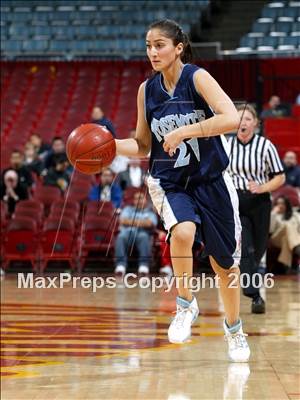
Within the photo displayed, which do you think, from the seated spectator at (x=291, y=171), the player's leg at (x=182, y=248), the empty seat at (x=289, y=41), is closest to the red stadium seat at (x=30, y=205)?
the seated spectator at (x=291, y=171)

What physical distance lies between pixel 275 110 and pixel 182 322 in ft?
33.9

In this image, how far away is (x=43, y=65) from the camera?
1967 centimetres

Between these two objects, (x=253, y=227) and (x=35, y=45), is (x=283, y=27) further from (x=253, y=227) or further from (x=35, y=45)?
(x=253, y=227)

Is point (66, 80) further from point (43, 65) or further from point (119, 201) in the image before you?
point (119, 201)

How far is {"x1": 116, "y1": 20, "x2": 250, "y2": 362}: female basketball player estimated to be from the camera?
16.2 ft

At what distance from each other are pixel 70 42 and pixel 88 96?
1981mm

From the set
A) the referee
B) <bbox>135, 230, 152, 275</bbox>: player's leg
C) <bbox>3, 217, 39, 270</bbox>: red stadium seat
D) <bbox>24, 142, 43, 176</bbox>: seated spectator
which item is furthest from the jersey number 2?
<bbox>24, 142, 43, 176</bbox>: seated spectator

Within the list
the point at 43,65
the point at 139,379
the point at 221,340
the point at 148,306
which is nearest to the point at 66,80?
the point at 43,65

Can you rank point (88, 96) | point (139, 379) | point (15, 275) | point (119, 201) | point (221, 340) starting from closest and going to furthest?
point (139, 379)
point (221, 340)
point (119, 201)
point (15, 275)
point (88, 96)

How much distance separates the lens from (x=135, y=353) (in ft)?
21.2

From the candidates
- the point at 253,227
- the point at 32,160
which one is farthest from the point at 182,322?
the point at 32,160

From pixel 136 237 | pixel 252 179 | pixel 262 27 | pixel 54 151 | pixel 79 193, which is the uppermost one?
pixel 262 27

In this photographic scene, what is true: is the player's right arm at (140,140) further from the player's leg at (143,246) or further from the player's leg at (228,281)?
the player's leg at (143,246)

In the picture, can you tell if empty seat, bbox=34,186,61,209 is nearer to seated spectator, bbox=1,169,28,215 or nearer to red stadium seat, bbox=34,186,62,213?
red stadium seat, bbox=34,186,62,213
